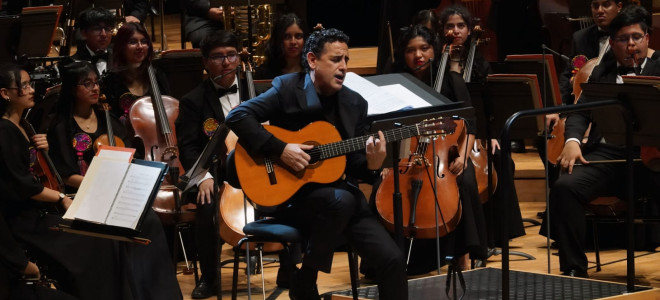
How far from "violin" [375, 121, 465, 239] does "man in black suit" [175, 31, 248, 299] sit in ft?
2.75

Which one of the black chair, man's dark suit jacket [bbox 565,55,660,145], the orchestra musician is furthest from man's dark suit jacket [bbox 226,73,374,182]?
man's dark suit jacket [bbox 565,55,660,145]

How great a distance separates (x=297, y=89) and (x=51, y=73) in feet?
7.32

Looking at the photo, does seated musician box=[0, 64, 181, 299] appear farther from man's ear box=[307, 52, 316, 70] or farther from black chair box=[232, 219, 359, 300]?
man's ear box=[307, 52, 316, 70]

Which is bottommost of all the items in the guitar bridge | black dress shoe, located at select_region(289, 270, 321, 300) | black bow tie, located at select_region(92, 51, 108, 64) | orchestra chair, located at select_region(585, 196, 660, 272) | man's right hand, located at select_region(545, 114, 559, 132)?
black dress shoe, located at select_region(289, 270, 321, 300)

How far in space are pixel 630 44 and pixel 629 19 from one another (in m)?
0.13

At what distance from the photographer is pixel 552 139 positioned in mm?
5910

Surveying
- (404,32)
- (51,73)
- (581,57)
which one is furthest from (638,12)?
(51,73)

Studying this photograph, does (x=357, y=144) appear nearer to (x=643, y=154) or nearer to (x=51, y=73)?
(x=643, y=154)

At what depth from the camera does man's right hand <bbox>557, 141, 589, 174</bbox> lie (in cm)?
531

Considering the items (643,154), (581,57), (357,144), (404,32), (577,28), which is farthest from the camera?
(577,28)

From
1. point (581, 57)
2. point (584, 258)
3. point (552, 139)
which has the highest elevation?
point (581, 57)

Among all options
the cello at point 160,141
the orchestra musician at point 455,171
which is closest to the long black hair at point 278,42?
the orchestra musician at point 455,171

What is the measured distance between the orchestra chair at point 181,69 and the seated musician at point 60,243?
1.24m

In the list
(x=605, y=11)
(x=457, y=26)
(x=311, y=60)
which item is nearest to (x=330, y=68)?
(x=311, y=60)
